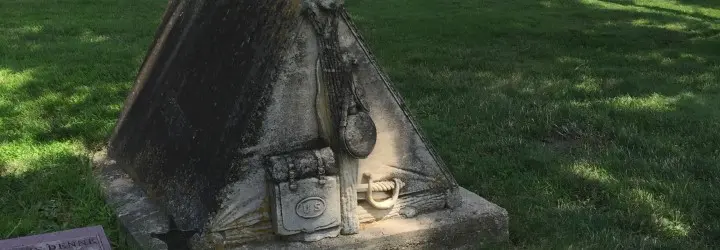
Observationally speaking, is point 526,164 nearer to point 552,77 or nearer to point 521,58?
point 552,77

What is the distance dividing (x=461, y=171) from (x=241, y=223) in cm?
214

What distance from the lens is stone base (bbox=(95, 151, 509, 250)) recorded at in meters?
3.67

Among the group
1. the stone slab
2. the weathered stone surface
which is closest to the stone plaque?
the weathered stone surface

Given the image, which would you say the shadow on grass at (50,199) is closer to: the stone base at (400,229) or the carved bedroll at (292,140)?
the stone base at (400,229)

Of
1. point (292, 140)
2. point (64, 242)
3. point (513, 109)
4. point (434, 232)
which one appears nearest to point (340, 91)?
point (292, 140)

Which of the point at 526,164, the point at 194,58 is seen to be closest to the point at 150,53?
the point at 194,58

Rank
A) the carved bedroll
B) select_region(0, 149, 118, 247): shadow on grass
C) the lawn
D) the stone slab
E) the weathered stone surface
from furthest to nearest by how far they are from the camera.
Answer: the lawn, select_region(0, 149, 118, 247): shadow on grass, the weathered stone surface, the stone slab, the carved bedroll

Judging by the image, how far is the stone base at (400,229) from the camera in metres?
3.67

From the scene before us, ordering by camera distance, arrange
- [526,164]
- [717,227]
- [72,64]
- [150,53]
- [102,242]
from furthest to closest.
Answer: [72,64] → [526,164] → [150,53] → [717,227] → [102,242]

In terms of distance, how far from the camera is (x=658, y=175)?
17.2 feet

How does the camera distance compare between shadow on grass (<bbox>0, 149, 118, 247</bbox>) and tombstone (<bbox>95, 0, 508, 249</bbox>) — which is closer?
tombstone (<bbox>95, 0, 508, 249</bbox>)

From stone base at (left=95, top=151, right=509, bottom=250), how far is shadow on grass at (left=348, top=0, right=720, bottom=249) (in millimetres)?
252

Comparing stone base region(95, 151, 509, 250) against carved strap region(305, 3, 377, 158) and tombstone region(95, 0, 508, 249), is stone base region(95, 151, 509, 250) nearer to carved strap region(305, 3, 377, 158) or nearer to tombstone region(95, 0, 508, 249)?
tombstone region(95, 0, 508, 249)

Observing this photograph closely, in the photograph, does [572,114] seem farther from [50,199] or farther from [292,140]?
[50,199]
